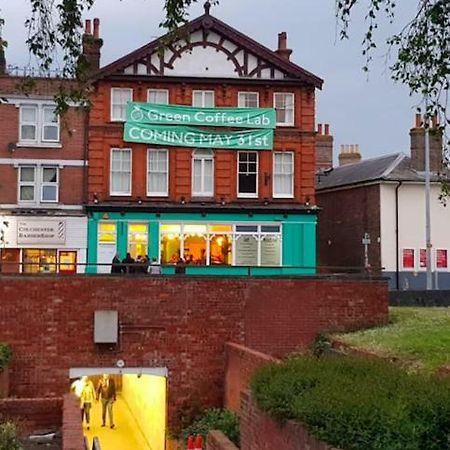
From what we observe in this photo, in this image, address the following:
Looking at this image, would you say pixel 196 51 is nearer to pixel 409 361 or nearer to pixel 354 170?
pixel 354 170

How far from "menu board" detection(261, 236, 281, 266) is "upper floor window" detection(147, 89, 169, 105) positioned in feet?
22.3

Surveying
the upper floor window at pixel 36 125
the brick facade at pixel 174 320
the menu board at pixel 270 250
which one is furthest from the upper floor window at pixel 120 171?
the brick facade at pixel 174 320

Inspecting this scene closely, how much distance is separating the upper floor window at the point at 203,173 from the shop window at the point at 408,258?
900cm

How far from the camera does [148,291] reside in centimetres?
2272

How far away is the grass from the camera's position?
16.3 meters

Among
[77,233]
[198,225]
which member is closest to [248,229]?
[198,225]

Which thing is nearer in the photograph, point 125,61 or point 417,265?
point 125,61

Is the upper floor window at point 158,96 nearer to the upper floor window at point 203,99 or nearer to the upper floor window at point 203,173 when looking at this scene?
the upper floor window at point 203,99

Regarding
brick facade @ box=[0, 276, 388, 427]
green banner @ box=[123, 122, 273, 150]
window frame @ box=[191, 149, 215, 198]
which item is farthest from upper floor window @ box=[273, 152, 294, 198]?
brick facade @ box=[0, 276, 388, 427]

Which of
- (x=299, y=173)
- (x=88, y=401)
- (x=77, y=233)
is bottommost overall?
(x=88, y=401)

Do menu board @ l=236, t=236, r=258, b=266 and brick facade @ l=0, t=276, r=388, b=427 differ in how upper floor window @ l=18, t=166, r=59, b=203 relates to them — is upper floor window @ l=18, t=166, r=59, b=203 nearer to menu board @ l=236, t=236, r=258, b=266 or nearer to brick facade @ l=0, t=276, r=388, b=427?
menu board @ l=236, t=236, r=258, b=266

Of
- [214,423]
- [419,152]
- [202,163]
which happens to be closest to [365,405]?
[214,423]

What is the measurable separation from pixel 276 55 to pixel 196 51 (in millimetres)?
3209

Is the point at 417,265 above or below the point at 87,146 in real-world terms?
below
